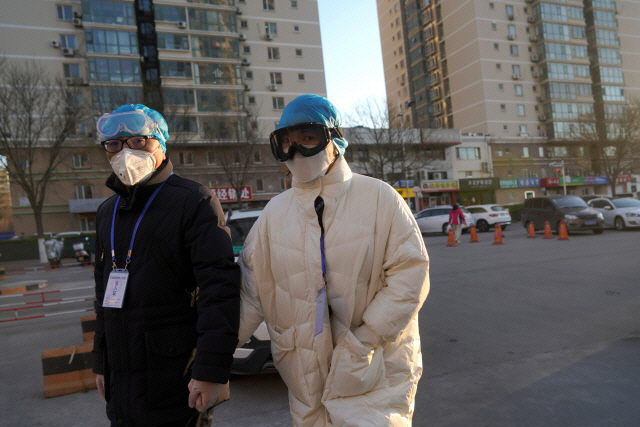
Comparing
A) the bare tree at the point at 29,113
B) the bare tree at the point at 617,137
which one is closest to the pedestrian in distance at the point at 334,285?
the bare tree at the point at 29,113

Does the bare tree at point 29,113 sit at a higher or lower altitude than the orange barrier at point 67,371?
higher

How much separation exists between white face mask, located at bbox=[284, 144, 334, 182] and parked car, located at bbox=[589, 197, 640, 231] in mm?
19904

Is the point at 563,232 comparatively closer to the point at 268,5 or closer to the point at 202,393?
the point at 202,393

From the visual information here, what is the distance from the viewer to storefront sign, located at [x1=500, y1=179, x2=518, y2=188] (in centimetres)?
4850

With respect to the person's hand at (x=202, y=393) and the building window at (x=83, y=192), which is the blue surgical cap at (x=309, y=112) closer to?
the person's hand at (x=202, y=393)

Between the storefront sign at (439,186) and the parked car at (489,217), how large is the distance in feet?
68.8

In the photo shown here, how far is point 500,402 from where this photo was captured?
137 inches

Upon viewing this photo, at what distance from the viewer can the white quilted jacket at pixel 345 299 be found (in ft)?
5.68

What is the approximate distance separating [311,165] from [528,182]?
54.7m

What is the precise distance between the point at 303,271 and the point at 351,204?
360 mm

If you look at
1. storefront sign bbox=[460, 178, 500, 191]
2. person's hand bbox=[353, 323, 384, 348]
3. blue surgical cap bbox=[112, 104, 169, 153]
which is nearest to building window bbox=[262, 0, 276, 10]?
storefront sign bbox=[460, 178, 500, 191]

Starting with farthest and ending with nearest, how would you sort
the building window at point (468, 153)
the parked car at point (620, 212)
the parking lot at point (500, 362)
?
the building window at point (468, 153) < the parked car at point (620, 212) < the parking lot at point (500, 362)

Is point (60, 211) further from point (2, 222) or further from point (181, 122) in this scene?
point (2, 222)

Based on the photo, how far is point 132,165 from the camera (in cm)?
202
